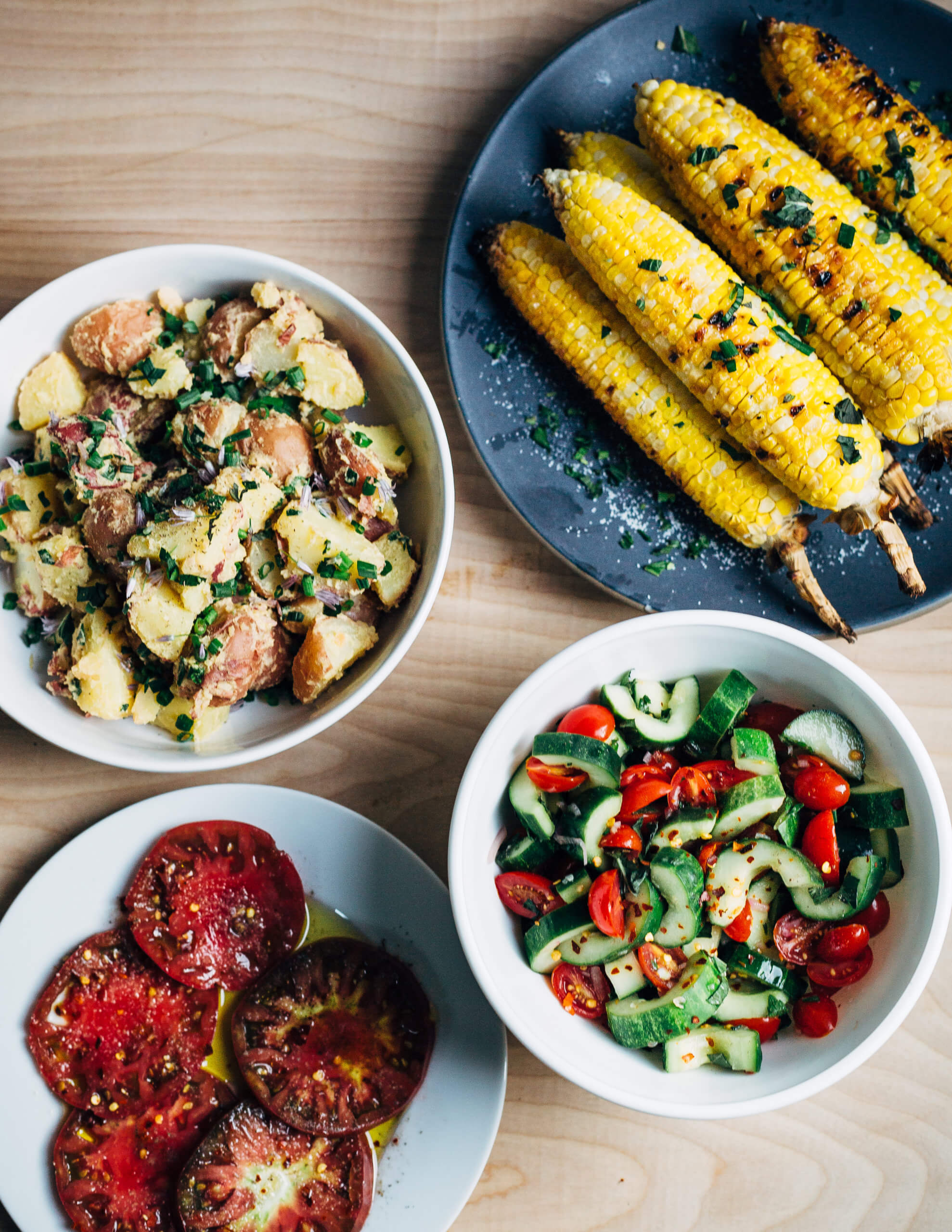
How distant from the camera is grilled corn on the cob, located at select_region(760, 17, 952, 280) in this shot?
158cm

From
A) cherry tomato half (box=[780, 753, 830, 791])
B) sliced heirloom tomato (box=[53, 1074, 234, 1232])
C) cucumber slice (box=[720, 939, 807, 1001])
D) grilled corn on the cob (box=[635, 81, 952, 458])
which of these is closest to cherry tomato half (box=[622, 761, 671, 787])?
cherry tomato half (box=[780, 753, 830, 791])

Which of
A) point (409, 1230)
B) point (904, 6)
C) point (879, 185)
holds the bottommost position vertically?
point (409, 1230)

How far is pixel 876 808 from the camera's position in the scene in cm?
146

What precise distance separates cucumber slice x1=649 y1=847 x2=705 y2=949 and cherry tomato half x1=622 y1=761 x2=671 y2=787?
0.13m

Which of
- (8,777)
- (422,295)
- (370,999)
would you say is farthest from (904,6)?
(8,777)

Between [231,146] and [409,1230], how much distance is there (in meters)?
2.30

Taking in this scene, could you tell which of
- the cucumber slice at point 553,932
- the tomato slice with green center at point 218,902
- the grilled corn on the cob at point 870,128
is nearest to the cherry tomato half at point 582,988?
the cucumber slice at point 553,932

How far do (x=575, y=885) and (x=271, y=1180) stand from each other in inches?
36.4

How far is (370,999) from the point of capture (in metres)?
1.73

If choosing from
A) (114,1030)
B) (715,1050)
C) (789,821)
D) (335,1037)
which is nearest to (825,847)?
(789,821)

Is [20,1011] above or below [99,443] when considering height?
below

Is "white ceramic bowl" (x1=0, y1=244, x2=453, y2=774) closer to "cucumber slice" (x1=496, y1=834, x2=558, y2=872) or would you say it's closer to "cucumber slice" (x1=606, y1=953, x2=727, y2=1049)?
"cucumber slice" (x1=496, y1=834, x2=558, y2=872)

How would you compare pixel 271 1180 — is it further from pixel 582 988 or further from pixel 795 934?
pixel 795 934

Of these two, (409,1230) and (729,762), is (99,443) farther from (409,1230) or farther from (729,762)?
(409,1230)
